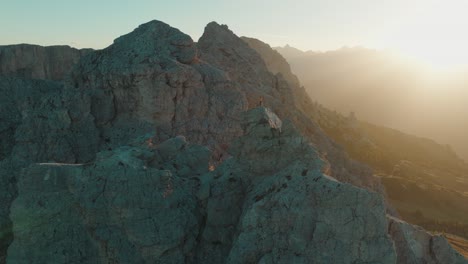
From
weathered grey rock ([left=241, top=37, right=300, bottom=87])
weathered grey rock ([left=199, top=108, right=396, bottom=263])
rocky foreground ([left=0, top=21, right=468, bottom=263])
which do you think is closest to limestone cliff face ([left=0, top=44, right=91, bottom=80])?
rocky foreground ([left=0, top=21, right=468, bottom=263])

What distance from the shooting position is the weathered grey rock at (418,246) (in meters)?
24.9

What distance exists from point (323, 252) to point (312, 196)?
10.0 ft

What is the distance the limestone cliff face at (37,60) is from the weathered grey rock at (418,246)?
2620 inches

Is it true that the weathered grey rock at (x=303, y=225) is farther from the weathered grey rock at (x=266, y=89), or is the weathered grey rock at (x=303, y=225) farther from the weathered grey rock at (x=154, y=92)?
the weathered grey rock at (x=266, y=89)

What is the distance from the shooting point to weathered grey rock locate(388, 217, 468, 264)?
24.9m

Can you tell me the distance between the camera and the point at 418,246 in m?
25.8

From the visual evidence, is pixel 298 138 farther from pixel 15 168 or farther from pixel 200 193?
pixel 15 168

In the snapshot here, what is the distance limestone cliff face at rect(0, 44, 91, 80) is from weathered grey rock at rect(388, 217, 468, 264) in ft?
218

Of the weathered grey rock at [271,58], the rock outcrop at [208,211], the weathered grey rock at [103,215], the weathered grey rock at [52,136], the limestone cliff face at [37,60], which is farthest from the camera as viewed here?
the weathered grey rock at [271,58]

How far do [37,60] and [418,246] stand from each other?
244 ft

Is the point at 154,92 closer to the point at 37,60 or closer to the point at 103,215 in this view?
the point at 103,215

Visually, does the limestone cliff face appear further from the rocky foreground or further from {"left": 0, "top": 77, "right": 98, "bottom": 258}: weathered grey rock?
the rocky foreground

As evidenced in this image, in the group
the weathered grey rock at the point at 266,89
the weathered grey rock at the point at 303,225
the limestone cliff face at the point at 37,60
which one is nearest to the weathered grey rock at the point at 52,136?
the weathered grey rock at the point at 266,89

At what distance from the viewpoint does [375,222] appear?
22.3 meters
